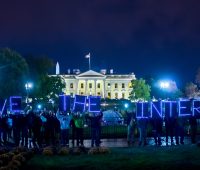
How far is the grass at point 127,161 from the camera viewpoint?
2179cm

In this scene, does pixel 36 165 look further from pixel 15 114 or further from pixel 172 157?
pixel 15 114

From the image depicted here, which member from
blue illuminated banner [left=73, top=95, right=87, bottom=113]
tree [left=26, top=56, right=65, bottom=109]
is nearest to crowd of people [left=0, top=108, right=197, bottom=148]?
blue illuminated banner [left=73, top=95, right=87, bottom=113]

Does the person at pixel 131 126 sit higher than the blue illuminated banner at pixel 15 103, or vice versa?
the blue illuminated banner at pixel 15 103

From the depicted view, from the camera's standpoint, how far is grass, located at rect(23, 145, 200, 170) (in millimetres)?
21794

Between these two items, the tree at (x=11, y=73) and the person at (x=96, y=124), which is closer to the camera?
the person at (x=96, y=124)

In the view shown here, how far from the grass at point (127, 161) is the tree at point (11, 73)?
7681 cm

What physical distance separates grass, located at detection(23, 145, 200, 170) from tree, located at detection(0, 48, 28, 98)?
3024 inches

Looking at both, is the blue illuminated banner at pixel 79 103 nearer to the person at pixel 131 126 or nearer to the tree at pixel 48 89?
the person at pixel 131 126

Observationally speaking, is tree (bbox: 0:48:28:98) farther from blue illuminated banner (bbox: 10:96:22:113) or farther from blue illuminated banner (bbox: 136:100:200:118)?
blue illuminated banner (bbox: 136:100:200:118)

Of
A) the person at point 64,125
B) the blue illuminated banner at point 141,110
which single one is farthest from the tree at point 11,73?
the blue illuminated banner at point 141,110

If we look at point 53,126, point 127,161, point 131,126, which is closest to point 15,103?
point 53,126

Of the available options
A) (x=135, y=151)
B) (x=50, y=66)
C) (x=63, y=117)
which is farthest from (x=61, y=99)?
(x=50, y=66)

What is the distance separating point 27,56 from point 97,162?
116145 mm

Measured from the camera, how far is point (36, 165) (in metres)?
22.8
